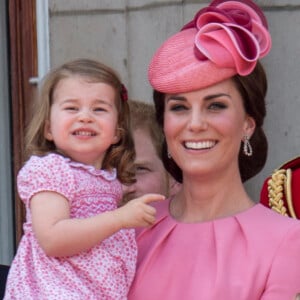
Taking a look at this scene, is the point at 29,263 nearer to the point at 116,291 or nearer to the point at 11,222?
the point at 116,291

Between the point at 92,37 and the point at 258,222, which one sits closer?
the point at 258,222

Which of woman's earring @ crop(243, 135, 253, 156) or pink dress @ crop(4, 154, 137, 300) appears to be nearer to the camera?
pink dress @ crop(4, 154, 137, 300)

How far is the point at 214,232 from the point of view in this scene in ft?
10.4

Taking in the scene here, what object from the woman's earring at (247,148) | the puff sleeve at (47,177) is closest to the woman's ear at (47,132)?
the puff sleeve at (47,177)

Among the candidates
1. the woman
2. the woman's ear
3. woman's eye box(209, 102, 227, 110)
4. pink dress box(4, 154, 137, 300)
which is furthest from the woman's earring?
the woman's ear

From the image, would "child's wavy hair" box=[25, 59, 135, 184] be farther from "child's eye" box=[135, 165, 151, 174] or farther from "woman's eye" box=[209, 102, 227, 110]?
"child's eye" box=[135, 165, 151, 174]

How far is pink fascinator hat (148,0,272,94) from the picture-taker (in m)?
3.13

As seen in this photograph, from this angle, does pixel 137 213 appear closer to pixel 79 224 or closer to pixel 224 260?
pixel 79 224

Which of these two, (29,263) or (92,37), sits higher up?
(92,37)

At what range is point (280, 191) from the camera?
3.41m

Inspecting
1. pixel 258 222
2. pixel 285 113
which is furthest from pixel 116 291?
pixel 285 113

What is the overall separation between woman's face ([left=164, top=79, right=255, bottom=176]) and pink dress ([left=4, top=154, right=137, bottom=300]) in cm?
24

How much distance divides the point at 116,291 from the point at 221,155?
46 centimetres

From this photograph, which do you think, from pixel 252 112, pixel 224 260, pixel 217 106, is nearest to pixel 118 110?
pixel 217 106
